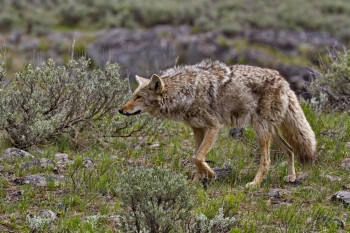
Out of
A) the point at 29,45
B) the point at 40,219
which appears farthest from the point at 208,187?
the point at 29,45

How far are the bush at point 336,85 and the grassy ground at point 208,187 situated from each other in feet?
4.81

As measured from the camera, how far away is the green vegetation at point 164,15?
94.1 feet

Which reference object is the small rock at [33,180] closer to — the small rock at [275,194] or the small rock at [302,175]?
the small rock at [275,194]

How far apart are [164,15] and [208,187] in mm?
22532

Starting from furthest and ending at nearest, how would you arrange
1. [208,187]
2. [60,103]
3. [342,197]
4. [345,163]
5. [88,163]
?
[60,103] → [345,163] → [88,163] → [208,187] → [342,197]

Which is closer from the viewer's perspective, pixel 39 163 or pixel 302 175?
pixel 39 163

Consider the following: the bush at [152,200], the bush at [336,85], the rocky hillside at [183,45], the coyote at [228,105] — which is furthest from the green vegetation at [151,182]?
the rocky hillside at [183,45]

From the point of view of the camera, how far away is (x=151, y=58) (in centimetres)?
2333

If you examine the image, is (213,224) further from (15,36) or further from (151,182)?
(15,36)

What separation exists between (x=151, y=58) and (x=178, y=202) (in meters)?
17.6

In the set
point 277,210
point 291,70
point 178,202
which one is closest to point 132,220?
point 178,202

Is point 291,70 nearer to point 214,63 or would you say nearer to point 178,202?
point 214,63

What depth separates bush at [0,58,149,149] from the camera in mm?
8648

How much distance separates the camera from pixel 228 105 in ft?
27.7
